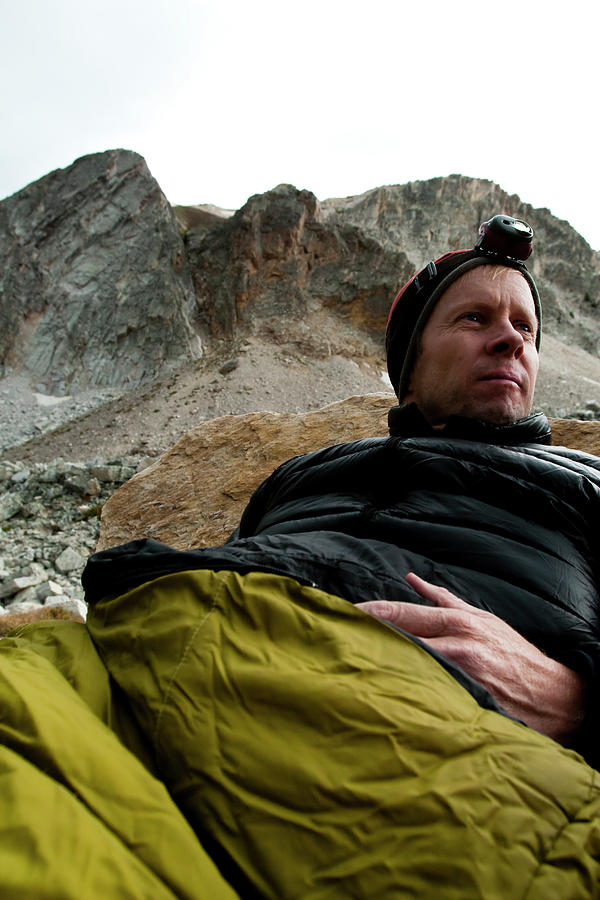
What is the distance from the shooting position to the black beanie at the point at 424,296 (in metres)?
2.98

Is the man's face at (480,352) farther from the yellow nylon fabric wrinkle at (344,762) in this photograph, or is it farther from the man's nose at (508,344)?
the yellow nylon fabric wrinkle at (344,762)

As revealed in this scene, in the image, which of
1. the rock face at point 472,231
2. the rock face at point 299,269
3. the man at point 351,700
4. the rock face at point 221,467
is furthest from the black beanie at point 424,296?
the rock face at point 472,231

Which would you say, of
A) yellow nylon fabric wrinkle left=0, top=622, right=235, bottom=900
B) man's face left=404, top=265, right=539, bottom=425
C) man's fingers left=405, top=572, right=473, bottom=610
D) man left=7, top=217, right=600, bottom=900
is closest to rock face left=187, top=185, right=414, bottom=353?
man's face left=404, top=265, right=539, bottom=425

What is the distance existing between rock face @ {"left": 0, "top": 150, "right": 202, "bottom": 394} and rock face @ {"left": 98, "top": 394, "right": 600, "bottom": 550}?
2956 centimetres

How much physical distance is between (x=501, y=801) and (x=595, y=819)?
16cm

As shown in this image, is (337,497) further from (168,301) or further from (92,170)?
(92,170)

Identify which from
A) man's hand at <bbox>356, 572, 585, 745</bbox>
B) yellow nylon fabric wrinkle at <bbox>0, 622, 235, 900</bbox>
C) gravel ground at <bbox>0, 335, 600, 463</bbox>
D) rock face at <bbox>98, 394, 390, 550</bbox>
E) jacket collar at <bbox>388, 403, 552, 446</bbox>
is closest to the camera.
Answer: yellow nylon fabric wrinkle at <bbox>0, 622, 235, 900</bbox>

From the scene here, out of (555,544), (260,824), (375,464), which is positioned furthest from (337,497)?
(260,824)

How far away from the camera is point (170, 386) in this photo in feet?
95.9

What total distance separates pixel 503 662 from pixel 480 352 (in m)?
1.74

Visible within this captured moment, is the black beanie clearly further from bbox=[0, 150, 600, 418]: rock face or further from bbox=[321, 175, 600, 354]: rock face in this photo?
bbox=[321, 175, 600, 354]: rock face

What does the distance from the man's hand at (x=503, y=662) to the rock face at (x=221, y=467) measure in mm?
3029

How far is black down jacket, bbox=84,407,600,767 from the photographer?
1.44m

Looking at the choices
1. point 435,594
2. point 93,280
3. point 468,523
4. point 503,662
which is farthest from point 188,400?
point 503,662
